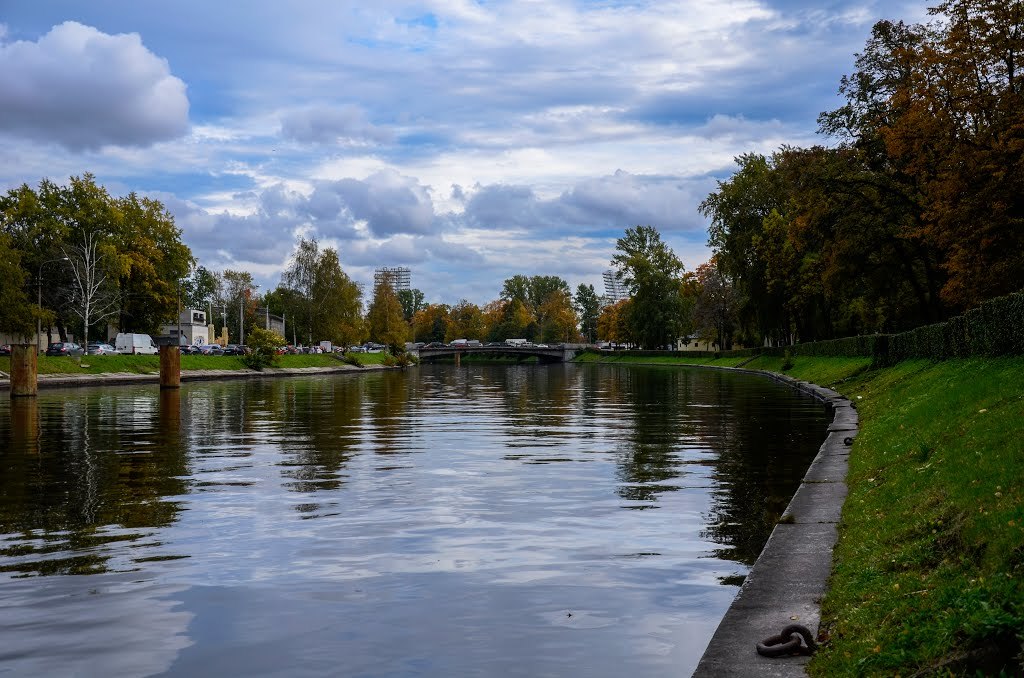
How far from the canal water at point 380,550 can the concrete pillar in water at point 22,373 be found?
2685 centimetres

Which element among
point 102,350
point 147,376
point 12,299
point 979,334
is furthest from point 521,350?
point 979,334

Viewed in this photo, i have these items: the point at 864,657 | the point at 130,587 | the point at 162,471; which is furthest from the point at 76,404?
the point at 864,657

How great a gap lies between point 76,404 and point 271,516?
112 feet

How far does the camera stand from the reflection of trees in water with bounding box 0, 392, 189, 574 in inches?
499

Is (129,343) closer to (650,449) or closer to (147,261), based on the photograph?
(147,261)

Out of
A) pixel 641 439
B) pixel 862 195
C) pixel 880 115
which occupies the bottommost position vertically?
pixel 641 439

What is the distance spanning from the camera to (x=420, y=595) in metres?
10.2

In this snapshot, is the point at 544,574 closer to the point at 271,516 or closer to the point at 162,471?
the point at 271,516

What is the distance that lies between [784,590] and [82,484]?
556 inches

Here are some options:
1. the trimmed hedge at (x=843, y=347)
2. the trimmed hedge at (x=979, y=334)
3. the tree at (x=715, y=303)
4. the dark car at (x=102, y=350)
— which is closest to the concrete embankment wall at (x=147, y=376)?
the dark car at (x=102, y=350)

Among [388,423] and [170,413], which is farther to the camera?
[170,413]

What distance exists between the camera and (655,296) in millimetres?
145750

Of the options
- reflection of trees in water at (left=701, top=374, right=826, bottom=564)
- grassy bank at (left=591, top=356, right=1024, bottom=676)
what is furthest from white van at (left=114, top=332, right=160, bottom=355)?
grassy bank at (left=591, top=356, right=1024, bottom=676)

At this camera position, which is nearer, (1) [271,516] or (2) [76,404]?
(1) [271,516]
